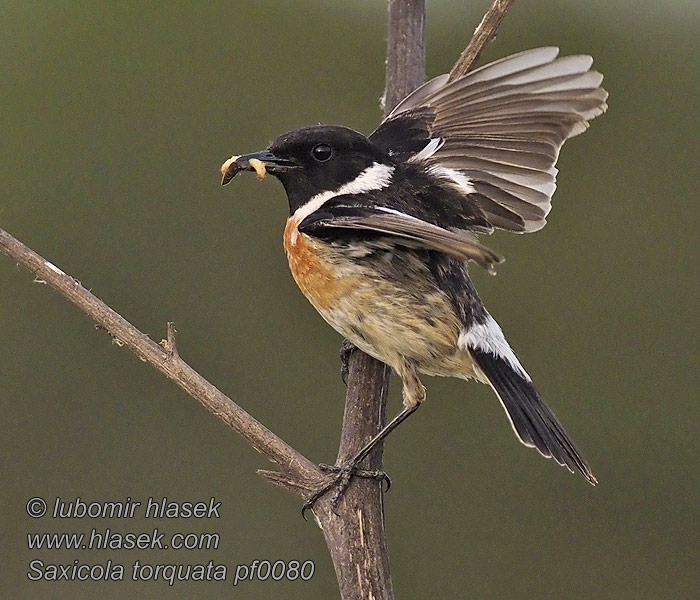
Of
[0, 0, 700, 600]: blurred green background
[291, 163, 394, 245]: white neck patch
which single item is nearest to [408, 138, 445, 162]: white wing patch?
[291, 163, 394, 245]: white neck patch

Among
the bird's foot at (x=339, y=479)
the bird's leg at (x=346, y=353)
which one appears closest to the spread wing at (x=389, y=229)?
the bird's leg at (x=346, y=353)

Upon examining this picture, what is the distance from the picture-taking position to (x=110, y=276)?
5766mm

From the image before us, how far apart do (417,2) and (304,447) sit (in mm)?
2573

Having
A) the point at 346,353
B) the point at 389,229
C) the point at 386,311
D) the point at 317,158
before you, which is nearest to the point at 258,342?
the point at 346,353

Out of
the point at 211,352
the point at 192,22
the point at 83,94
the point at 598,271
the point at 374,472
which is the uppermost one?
the point at 192,22

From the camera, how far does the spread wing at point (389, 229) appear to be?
9.27 feet

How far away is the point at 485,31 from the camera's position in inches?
151

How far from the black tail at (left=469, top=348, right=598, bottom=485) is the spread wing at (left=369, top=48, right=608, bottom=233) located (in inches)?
24.9

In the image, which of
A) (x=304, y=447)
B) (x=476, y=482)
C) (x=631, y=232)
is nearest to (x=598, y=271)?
(x=631, y=232)

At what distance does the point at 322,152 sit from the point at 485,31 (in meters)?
0.72

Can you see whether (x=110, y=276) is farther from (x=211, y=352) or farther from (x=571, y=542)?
(x=571, y=542)

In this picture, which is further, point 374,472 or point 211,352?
point 211,352

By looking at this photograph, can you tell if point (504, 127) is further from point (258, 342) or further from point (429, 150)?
point (258, 342)

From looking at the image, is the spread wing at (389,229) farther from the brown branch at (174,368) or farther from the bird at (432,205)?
the brown branch at (174,368)
